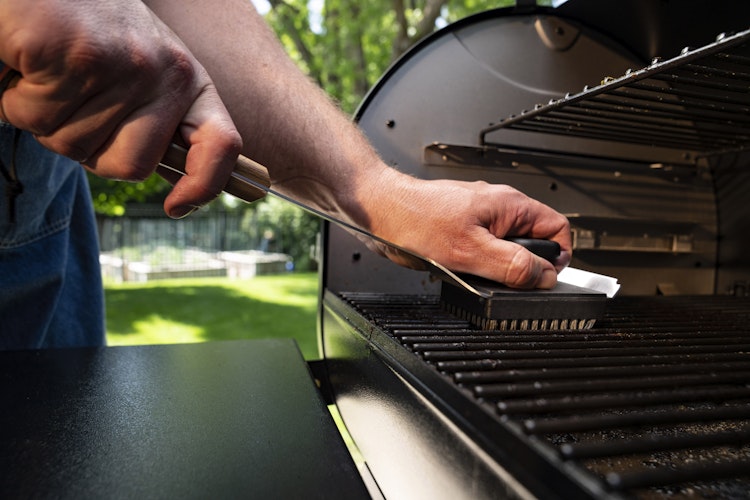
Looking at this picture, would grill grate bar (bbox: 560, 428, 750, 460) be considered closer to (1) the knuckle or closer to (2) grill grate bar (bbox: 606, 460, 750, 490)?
(2) grill grate bar (bbox: 606, 460, 750, 490)

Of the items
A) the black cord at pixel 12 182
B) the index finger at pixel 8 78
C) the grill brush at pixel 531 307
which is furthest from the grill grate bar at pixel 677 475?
the black cord at pixel 12 182

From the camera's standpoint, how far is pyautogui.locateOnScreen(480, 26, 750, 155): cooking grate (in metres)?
0.67

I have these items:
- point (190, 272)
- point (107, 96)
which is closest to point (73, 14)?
point (107, 96)

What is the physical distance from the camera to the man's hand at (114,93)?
41cm

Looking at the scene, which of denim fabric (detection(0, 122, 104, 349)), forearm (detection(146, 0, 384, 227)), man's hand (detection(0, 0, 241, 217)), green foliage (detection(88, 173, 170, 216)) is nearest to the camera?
man's hand (detection(0, 0, 241, 217))

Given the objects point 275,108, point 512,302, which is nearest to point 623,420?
point 512,302

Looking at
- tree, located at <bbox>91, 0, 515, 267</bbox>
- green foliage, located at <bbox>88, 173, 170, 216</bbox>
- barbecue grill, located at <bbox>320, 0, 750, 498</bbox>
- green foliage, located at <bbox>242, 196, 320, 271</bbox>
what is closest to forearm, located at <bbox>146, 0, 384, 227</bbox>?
barbecue grill, located at <bbox>320, 0, 750, 498</bbox>

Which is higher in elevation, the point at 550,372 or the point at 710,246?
the point at 710,246

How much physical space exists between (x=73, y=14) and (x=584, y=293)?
2.12ft

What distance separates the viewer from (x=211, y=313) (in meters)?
4.65

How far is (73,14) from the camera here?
0.41m

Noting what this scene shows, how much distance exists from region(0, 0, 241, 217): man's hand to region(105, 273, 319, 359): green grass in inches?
121

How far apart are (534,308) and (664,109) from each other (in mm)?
426

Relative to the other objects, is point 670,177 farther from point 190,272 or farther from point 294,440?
point 190,272
